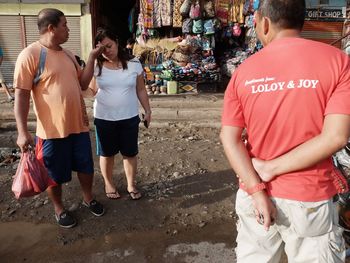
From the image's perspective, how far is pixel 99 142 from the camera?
370cm

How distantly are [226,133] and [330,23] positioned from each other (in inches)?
393

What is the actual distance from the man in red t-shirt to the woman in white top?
6.79 feet

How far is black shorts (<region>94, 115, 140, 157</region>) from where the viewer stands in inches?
143

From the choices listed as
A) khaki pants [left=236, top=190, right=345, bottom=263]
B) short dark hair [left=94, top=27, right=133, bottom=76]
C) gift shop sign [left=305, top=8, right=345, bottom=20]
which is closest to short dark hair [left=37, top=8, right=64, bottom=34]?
short dark hair [left=94, top=27, right=133, bottom=76]

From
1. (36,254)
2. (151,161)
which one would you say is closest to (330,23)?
(151,161)

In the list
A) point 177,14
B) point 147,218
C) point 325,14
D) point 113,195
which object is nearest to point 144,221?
point 147,218

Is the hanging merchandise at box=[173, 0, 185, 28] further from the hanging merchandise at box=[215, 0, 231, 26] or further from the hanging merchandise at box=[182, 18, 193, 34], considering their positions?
the hanging merchandise at box=[215, 0, 231, 26]

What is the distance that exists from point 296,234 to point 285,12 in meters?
0.95

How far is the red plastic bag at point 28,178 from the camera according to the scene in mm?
3057

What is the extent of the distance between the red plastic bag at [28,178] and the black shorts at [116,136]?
2.35 feet

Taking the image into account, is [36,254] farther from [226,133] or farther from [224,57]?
[224,57]

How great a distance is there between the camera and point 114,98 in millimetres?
3564

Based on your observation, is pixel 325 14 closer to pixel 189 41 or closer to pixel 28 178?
pixel 189 41

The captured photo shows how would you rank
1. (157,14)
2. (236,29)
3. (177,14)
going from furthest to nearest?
(236,29) < (157,14) < (177,14)
